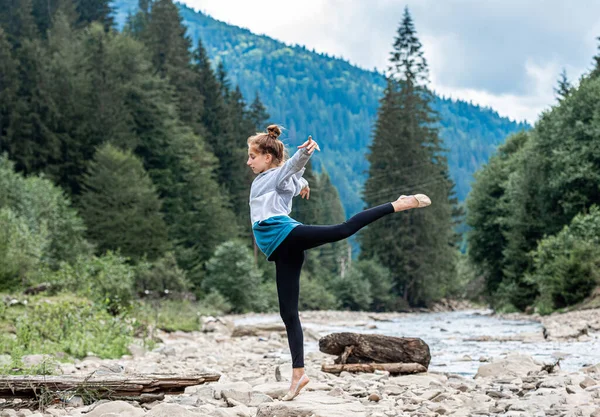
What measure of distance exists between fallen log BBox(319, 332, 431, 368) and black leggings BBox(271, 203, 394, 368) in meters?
2.74

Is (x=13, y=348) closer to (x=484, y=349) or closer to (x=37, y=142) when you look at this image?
(x=484, y=349)

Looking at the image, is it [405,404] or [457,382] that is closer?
[405,404]

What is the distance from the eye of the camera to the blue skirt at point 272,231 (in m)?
5.37

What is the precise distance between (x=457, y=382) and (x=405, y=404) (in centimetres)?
153

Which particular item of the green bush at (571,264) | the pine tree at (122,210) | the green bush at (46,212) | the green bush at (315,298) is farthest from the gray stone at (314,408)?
the green bush at (315,298)

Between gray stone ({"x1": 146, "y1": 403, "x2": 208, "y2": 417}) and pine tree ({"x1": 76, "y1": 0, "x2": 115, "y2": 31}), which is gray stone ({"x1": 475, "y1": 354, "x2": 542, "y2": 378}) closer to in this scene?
gray stone ({"x1": 146, "y1": 403, "x2": 208, "y2": 417})

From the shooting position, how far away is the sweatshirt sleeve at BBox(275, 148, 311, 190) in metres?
5.39

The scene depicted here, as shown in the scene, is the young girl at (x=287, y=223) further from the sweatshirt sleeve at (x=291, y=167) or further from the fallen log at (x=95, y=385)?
the fallen log at (x=95, y=385)

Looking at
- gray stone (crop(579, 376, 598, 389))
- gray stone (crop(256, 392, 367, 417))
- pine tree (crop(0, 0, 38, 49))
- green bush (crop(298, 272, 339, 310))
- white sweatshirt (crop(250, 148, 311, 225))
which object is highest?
pine tree (crop(0, 0, 38, 49))

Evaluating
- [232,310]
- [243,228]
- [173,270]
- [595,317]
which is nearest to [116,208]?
[173,270]

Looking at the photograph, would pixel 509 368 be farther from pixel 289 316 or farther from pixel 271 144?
pixel 271 144

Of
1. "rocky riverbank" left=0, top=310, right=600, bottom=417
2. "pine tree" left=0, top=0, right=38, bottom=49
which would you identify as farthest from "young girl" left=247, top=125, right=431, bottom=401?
"pine tree" left=0, top=0, right=38, bottom=49

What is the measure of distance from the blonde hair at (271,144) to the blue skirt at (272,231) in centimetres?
55

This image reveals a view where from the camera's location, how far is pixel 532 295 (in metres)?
29.0
